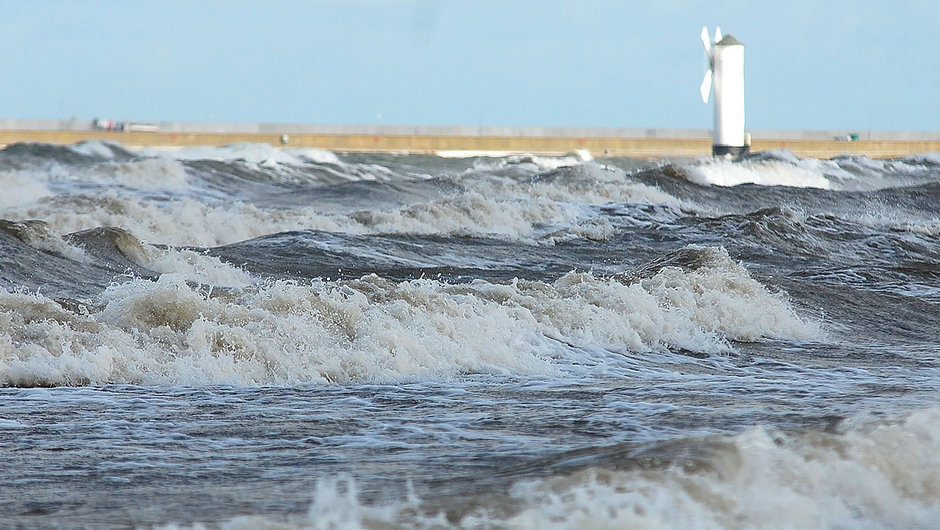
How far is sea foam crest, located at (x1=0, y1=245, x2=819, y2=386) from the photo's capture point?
6898 millimetres

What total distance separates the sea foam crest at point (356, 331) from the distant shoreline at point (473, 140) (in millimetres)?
51881

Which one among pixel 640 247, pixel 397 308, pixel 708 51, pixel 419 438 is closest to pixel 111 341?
pixel 397 308

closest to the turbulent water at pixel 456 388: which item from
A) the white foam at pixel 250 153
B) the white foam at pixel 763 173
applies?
the white foam at pixel 763 173

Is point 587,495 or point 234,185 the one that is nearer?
point 587,495

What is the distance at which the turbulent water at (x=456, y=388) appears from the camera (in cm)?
402

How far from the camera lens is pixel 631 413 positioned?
570 cm

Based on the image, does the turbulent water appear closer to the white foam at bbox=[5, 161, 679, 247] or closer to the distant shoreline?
the white foam at bbox=[5, 161, 679, 247]

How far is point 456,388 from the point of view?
6555mm

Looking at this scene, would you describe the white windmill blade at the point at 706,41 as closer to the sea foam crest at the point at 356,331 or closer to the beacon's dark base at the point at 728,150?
the beacon's dark base at the point at 728,150

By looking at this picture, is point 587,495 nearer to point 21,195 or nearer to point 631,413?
point 631,413

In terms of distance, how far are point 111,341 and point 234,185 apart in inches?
1052

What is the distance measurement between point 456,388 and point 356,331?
130cm

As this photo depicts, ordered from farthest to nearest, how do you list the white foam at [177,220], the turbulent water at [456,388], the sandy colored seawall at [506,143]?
the sandy colored seawall at [506,143] → the white foam at [177,220] → the turbulent water at [456,388]

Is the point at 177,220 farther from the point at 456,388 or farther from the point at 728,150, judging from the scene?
the point at 728,150
